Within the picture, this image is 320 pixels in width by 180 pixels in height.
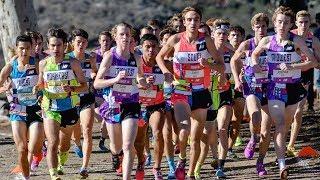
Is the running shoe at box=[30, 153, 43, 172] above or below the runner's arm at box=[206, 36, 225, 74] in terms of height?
below

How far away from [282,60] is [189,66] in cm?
111

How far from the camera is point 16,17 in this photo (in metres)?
19.0

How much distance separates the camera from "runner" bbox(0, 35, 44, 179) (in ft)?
39.0

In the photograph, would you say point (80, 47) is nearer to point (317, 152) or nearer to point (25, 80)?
point (25, 80)

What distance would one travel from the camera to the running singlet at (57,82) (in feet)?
38.9

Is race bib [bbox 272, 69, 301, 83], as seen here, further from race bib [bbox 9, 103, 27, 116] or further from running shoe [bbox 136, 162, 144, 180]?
race bib [bbox 9, 103, 27, 116]

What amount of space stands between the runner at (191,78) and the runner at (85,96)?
1268 millimetres

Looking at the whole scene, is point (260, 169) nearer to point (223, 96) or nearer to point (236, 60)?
point (223, 96)

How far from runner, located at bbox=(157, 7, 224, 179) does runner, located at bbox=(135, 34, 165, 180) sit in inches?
14.1

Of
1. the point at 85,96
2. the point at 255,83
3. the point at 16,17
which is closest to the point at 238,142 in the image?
the point at 255,83

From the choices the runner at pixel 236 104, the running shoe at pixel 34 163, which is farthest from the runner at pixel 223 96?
the running shoe at pixel 34 163

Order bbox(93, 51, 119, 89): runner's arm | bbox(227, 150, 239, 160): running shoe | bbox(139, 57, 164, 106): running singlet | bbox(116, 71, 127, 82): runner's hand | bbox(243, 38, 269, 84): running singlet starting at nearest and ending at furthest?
bbox(116, 71, 127, 82): runner's hand
bbox(93, 51, 119, 89): runner's arm
bbox(139, 57, 164, 106): running singlet
bbox(243, 38, 269, 84): running singlet
bbox(227, 150, 239, 160): running shoe

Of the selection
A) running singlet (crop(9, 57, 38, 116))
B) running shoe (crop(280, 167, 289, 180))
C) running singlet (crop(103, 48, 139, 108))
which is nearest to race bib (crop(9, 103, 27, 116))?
running singlet (crop(9, 57, 38, 116))

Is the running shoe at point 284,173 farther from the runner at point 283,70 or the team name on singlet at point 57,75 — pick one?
the team name on singlet at point 57,75
